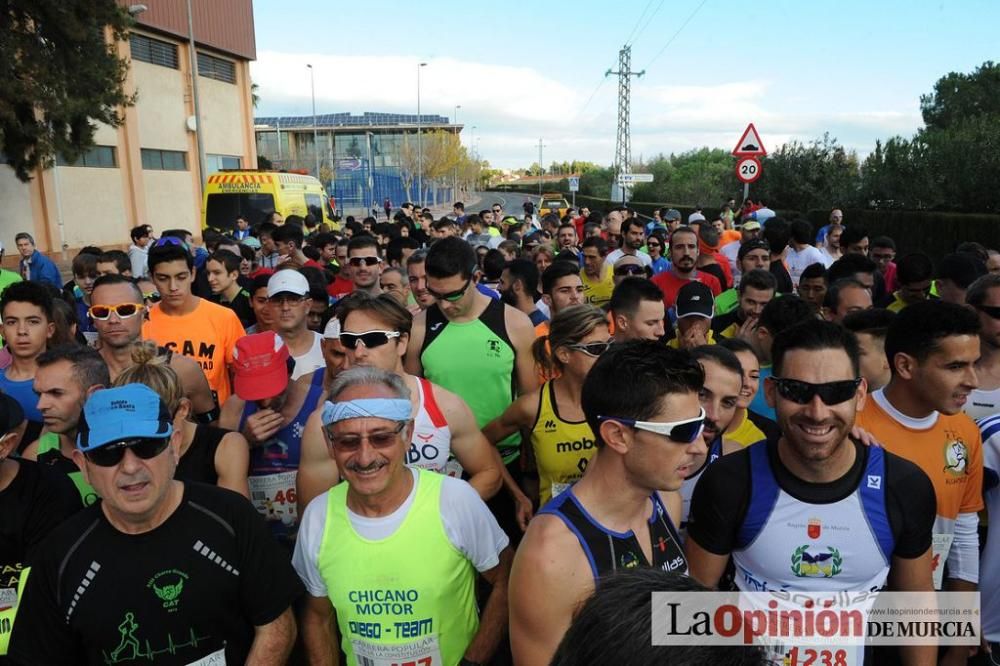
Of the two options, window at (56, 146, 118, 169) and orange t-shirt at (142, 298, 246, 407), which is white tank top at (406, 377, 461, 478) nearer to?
orange t-shirt at (142, 298, 246, 407)

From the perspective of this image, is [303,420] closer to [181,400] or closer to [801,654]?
[181,400]

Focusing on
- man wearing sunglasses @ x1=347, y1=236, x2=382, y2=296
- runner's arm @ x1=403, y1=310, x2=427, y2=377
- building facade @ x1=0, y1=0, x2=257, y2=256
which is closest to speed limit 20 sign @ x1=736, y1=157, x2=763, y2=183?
man wearing sunglasses @ x1=347, y1=236, x2=382, y2=296

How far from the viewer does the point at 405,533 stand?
7.91 ft

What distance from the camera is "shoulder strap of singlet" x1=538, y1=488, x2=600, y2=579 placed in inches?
78.4

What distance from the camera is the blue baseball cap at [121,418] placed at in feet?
7.18

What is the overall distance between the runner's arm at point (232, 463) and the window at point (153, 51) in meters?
31.5

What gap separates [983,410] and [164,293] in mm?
5172

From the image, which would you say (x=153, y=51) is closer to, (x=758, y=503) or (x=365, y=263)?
(x=365, y=263)

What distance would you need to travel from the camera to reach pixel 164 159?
102 ft

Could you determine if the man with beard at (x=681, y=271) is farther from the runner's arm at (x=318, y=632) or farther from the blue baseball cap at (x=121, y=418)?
the blue baseball cap at (x=121, y=418)

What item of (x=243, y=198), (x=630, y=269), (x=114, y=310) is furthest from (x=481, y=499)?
(x=243, y=198)

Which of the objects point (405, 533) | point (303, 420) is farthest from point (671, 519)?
point (303, 420)

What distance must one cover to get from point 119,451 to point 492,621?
146 cm

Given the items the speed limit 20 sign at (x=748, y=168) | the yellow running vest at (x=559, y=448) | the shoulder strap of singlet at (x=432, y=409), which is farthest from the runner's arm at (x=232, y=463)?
the speed limit 20 sign at (x=748, y=168)
